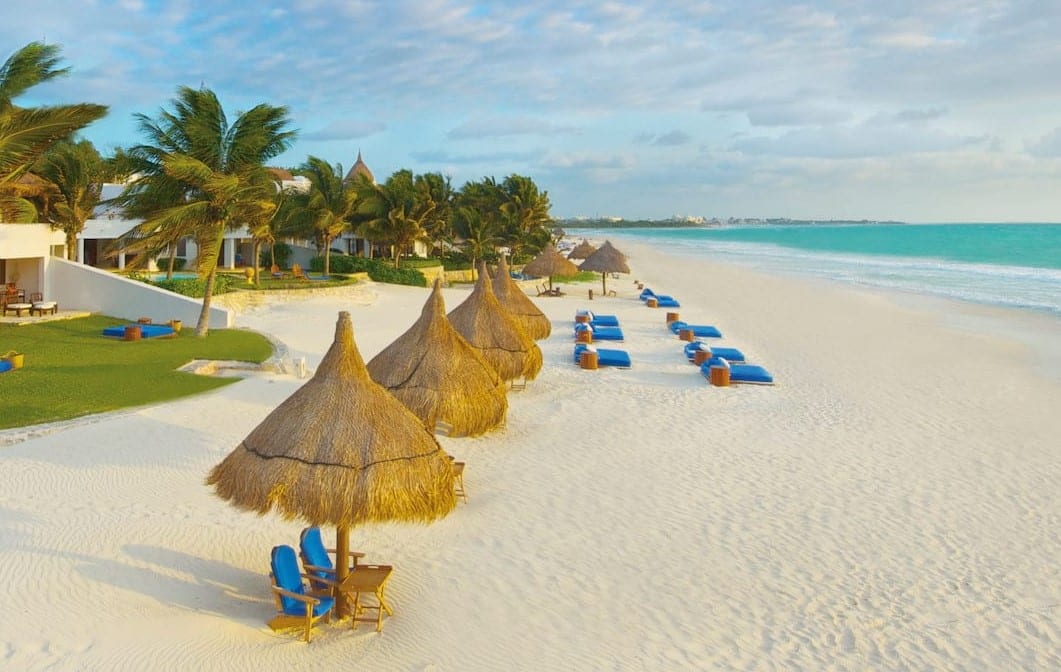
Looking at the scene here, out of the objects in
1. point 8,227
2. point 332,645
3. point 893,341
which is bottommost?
point 332,645

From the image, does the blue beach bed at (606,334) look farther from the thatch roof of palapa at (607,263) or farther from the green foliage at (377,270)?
the green foliage at (377,270)

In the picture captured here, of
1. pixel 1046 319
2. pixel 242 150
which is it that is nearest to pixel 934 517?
pixel 242 150

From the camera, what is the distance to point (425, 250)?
44.7 meters

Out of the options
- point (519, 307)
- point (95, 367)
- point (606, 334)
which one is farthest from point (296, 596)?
point (606, 334)

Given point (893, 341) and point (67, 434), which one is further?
point (893, 341)

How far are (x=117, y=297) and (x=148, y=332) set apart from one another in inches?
117

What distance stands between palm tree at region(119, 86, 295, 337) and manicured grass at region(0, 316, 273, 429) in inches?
74.7

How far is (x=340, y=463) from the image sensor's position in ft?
18.8

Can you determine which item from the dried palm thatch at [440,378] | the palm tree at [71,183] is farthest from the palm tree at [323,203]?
the dried palm thatch at [440,378]

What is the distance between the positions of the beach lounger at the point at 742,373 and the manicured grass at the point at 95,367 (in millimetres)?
8598

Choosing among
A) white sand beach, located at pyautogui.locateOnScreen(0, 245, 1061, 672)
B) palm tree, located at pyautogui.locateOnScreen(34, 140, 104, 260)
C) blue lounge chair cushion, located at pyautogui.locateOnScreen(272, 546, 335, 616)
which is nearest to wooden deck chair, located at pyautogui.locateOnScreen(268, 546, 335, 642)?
blue lounge chair cushion, located at pyautogui.locateOnScreen(272, 546, 335, 616)

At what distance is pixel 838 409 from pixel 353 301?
16.6 meters

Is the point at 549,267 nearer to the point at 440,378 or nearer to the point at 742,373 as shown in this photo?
the point at 742,373

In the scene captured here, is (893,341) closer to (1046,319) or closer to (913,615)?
(1046,319)
